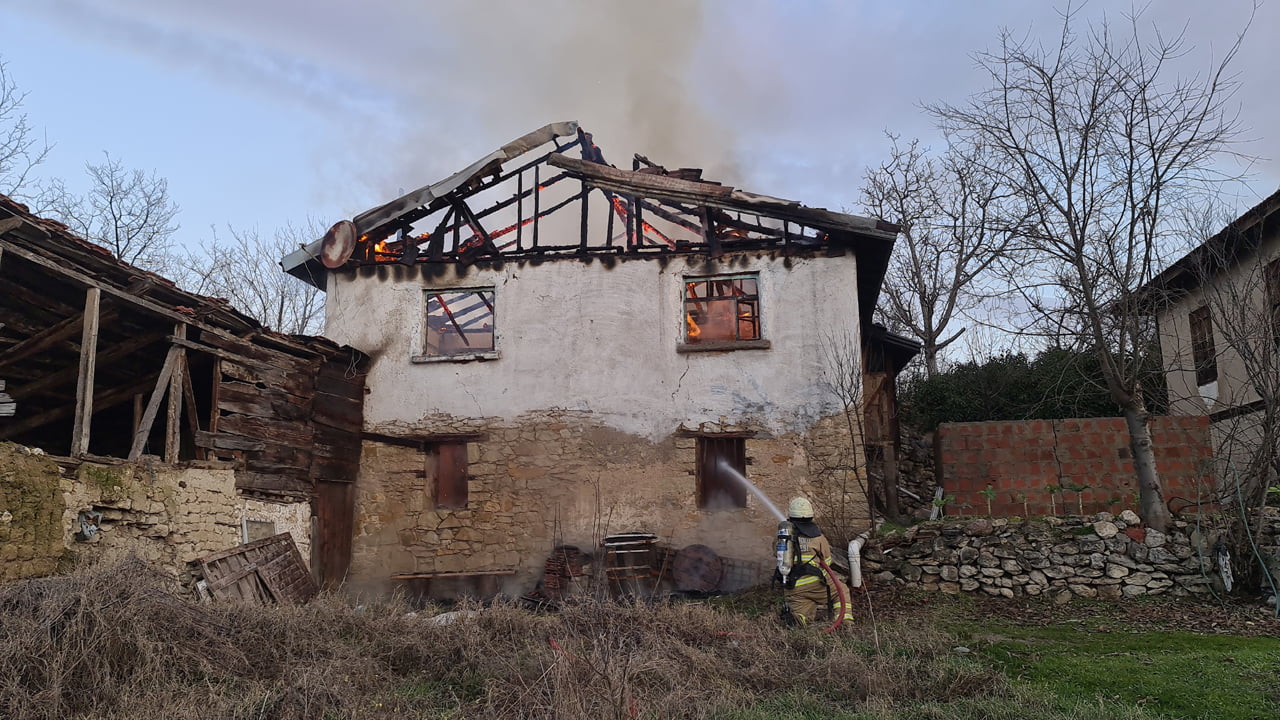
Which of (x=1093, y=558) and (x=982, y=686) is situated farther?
(x=1093, y=558)

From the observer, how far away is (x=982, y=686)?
6.13 meters

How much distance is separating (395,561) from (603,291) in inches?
208

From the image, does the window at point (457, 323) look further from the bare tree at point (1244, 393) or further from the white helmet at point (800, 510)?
the bare tree at point (1244, 393)

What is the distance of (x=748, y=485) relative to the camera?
41.7ft

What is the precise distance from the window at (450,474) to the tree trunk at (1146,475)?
30.8 ft

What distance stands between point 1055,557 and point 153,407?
10.7 meters

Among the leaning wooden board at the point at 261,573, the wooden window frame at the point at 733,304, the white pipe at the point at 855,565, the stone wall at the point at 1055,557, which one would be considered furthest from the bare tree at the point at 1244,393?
the leaning wooden board at the point at 261,573

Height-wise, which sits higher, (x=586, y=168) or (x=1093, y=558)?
(x=586, y=168)

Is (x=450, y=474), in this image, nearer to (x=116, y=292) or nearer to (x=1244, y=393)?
(x=116, y=292)

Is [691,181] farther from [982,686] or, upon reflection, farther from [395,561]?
[982,686]

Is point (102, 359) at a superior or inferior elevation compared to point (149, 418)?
superior

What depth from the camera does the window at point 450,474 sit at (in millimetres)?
13562

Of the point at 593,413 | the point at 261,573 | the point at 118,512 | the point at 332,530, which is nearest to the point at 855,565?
the point at 593,413

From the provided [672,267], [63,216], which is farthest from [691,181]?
[63,216]
